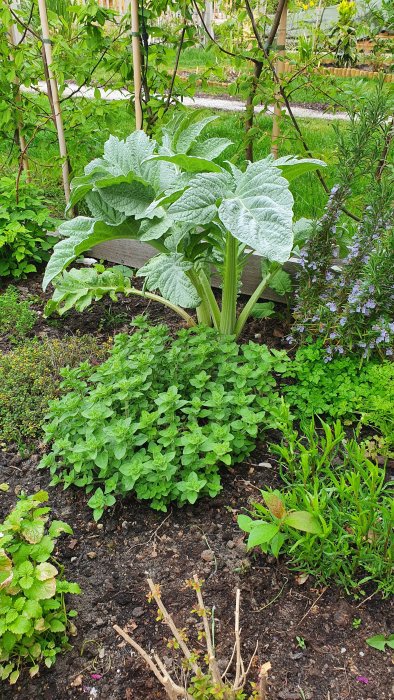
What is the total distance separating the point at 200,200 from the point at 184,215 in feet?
0.28

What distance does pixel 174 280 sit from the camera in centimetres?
243

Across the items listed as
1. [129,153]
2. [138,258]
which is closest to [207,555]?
[129,153]

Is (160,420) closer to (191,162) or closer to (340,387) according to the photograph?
(340,387)

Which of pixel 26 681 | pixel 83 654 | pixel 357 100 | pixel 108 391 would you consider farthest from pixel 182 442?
pixel 357 100

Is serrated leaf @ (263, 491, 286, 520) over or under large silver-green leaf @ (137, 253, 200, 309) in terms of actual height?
under

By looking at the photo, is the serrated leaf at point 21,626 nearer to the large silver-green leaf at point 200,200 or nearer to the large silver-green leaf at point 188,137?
the large silver-green leaf at point 200,200

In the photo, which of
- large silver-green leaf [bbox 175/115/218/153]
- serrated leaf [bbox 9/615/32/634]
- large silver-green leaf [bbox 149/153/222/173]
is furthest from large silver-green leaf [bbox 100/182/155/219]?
serrated leaf [bbox 9/615/32/634]

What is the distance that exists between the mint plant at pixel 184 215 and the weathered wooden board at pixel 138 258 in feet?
1.09

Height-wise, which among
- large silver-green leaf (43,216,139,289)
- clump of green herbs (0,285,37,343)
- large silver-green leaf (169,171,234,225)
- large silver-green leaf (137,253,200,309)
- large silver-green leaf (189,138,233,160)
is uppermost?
large silver-green leaf (189,138,233,160)

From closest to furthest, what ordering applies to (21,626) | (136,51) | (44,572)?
(21,626) → (44,572) → (136,51)

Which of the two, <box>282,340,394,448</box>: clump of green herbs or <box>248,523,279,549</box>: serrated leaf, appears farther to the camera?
<box>282,340,394,448</box>: clump of green herbs

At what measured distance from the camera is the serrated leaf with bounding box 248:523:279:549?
Answer: 170cm

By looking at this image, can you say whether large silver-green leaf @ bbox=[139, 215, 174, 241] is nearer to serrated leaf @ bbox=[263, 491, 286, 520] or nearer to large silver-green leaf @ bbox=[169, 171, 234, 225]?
large silver-green leaf @ bbox=[169, 171, 234, 225]

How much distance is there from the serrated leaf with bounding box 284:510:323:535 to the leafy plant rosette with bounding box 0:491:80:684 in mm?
643
